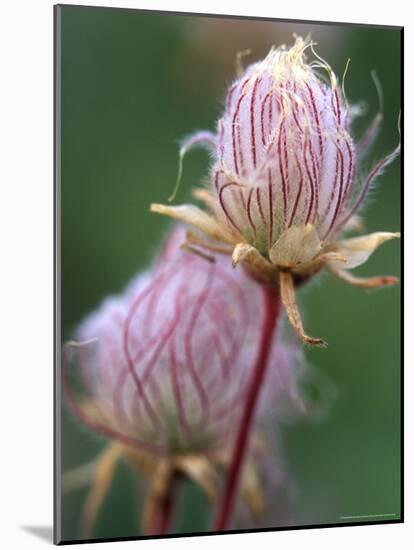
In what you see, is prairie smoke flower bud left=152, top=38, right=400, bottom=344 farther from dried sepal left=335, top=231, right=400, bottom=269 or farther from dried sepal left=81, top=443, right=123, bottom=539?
dried sepal left=81, top=443, right=123, bottom=539

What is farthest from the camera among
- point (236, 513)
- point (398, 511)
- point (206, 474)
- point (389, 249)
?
point (389, 249)

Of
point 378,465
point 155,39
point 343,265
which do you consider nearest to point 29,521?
point 343,265

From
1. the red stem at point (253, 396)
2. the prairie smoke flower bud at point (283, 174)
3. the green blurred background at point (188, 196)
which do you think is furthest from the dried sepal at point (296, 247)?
the green blurred background at point (188, 196)

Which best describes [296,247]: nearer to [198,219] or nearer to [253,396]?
[198,219]

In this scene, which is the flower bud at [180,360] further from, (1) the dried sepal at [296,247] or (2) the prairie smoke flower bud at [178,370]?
(1) the dried sepal at [296,247]

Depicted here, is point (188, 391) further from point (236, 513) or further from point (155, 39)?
point (155, 39)

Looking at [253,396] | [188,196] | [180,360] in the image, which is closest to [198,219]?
[253,396]

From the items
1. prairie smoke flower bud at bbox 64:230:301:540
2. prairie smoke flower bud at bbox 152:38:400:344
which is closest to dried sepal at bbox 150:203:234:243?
prairie smoke flower bud at bbox 152:38:400:344
